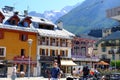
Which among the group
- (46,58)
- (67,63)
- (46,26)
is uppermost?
(46,26)

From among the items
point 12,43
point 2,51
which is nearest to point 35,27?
point 12,43

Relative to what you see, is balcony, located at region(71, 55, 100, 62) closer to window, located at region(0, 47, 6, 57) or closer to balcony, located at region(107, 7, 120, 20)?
window, located at region(0, 47, 6, 57)

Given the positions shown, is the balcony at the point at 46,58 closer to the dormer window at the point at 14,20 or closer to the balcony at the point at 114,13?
the dormer window at the point at 14,20

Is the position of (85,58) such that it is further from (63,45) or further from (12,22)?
(12,22)

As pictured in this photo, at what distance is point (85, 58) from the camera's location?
261 ft

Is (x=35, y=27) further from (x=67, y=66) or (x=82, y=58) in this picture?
(x=82, y=58)

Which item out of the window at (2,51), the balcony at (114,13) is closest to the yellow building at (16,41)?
the window at (2,51)

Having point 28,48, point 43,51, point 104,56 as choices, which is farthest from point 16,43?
point 104,56

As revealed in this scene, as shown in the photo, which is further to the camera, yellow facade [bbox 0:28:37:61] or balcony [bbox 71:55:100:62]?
balcony [bbox 71:55:100:62]

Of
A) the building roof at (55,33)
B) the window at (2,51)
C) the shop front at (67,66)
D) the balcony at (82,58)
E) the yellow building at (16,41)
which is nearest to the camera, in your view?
the window at (2,51)

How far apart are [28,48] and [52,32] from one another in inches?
310

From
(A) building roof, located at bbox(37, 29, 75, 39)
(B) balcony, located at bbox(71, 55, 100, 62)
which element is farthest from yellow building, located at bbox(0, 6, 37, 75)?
(B) balcony, located at bbox(71, 55, 100, 62)

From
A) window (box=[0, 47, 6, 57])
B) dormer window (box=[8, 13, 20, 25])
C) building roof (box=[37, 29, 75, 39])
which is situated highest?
dormer window (box=[8, 13, 20, 25])

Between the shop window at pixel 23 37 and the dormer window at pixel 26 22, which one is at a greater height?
the dormer window at pixel 26 22
